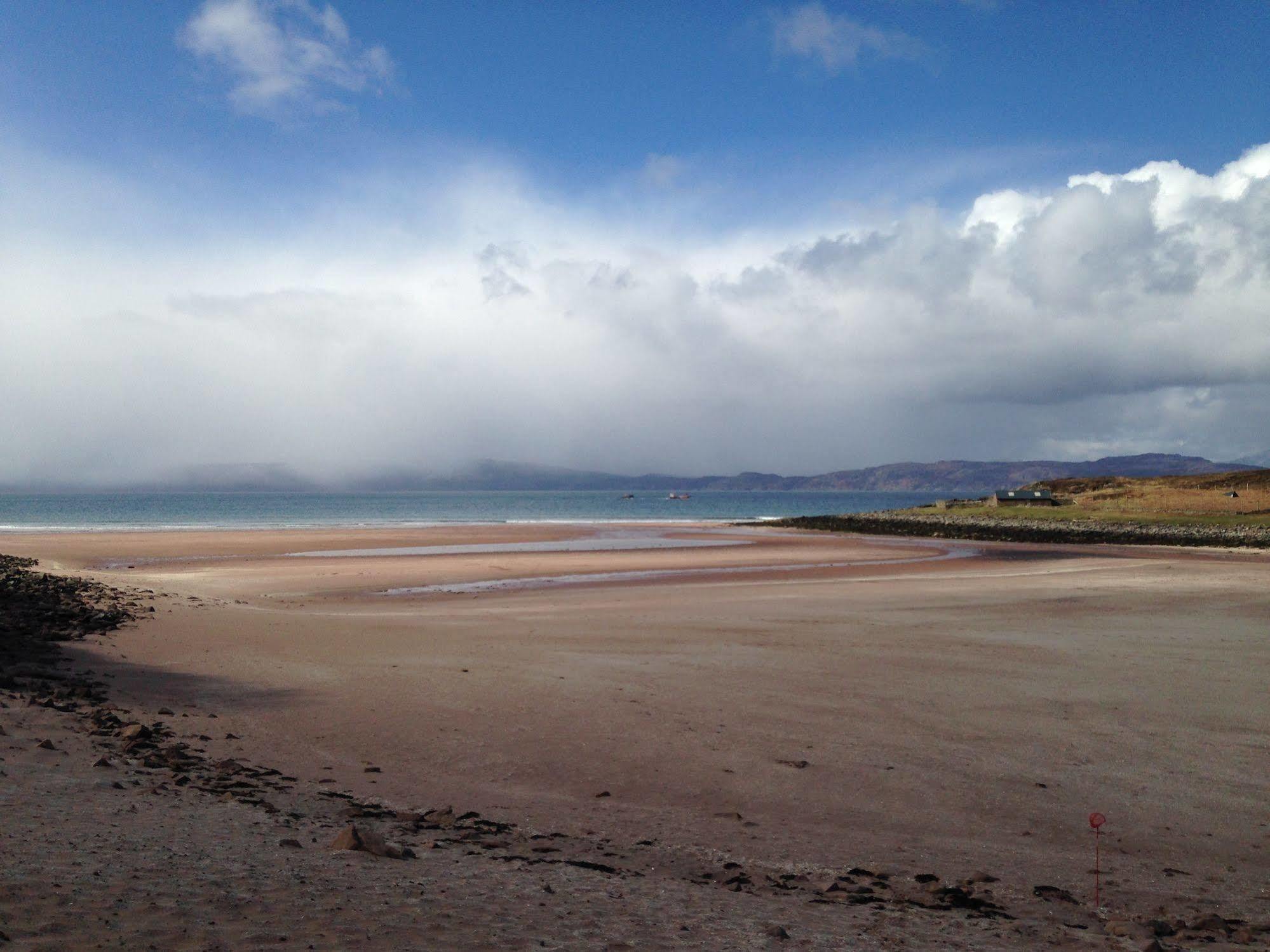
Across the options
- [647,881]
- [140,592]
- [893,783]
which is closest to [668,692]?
[893,783]

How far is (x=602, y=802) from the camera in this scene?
26.0 ft

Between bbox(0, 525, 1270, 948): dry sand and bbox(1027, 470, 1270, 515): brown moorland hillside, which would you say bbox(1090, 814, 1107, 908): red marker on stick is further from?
bbox(1027, 470, 1270, 515): brown moorland hillside

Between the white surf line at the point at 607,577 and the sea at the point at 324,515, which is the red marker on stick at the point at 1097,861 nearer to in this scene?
the white surf line at the point at 607,577

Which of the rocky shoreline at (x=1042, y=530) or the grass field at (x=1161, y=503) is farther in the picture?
the grass field at (x=1161, y=503)

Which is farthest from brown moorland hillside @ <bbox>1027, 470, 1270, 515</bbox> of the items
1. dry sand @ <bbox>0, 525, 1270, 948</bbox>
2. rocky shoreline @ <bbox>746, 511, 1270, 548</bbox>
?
dry sand @ <bbox>0, 525, 1270, 948</bbox>

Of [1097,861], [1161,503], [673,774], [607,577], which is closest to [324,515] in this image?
[607,577]

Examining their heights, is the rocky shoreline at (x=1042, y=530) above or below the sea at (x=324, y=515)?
below

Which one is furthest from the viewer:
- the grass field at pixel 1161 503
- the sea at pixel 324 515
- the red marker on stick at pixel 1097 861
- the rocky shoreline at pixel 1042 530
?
the sea at pixel 324 515

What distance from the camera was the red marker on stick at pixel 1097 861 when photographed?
5984mm

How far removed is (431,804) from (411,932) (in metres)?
3.14

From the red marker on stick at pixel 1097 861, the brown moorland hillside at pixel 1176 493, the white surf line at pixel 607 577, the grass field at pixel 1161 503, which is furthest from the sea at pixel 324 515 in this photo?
the red marker on stick at pixel 1097 861

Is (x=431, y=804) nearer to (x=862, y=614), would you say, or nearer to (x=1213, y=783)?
(x=1213, y=783)

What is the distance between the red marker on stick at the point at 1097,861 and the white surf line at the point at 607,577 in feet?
69.9

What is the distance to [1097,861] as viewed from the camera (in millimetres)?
6320
